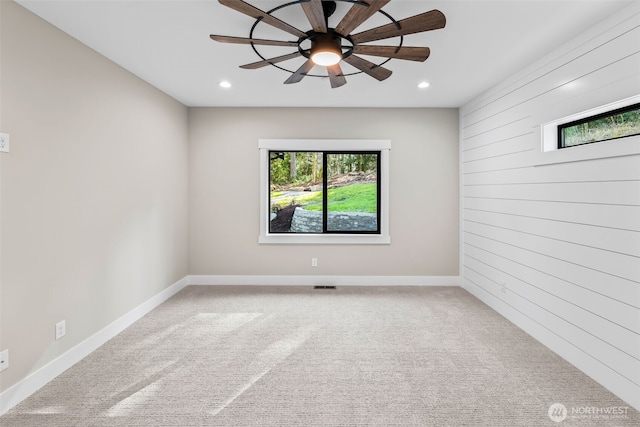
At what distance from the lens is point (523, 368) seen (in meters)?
2.43

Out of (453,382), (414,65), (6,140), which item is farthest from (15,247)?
(414,65)

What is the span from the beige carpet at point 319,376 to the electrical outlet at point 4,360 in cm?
28

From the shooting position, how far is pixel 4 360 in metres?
1.97

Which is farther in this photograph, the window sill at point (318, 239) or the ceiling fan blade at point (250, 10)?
the window sill at point (318, 239)

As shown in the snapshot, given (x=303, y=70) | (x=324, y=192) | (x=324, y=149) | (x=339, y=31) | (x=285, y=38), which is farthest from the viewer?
(x=324, y=192)

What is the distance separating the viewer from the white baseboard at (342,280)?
181 inches

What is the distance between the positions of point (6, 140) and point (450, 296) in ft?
14.3

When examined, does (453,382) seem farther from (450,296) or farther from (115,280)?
(115,280)

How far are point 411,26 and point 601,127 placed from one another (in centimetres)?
165

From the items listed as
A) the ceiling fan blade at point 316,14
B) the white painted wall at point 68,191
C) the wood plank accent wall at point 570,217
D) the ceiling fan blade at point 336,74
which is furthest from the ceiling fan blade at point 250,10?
the wood plank accent wall at point 570,217

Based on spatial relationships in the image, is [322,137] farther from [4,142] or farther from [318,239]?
[4,142]

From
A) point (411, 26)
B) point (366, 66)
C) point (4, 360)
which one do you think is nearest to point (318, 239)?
point (366, 66)

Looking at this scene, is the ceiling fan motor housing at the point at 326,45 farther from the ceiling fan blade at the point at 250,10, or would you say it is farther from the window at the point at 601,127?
the window at the point at 601,127

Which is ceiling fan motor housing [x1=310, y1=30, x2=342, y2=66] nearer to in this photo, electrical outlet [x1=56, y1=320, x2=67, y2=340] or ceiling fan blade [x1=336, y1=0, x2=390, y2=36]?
ceiling fan blade [x1=336, y1=0, x2=390, y2=36]
